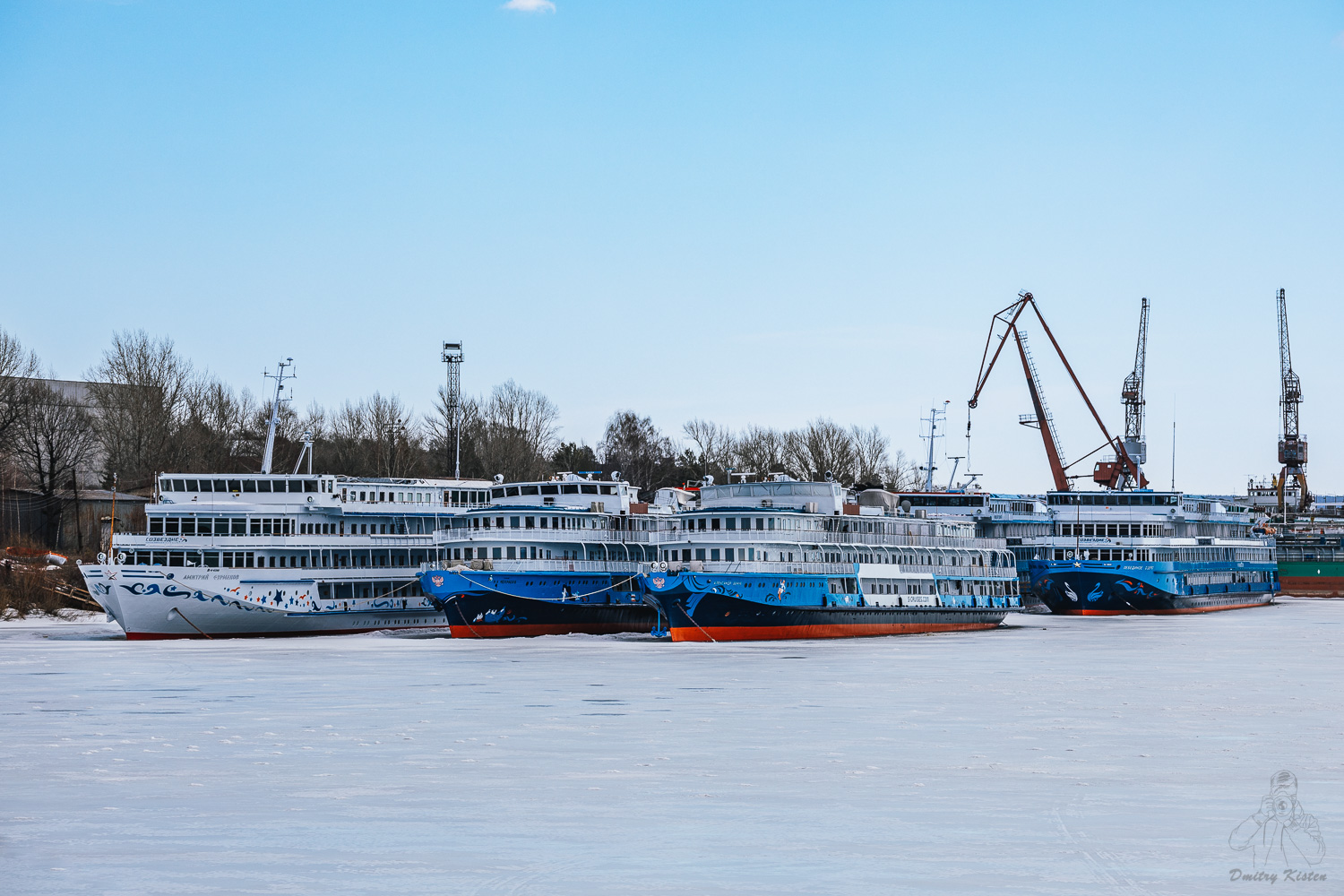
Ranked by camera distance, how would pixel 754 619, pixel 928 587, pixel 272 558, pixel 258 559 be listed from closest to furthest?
1. pixel 754 619
2. pixel 258 559
3. pixel 272 558
4. pixel 928 587

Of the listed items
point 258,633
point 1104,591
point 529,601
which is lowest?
point 258,633

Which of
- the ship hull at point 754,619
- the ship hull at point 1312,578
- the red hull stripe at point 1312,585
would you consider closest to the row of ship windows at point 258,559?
the ship hull at point 754,619

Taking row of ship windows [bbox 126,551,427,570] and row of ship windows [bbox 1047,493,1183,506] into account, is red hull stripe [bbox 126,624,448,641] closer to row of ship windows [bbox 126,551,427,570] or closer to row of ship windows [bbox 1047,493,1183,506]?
row of ship windows [bbox 126,551,427,570]

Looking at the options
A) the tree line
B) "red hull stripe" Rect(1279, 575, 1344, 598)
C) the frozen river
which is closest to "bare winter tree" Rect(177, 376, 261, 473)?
the tree line

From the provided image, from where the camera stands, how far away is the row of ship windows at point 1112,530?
376 ft

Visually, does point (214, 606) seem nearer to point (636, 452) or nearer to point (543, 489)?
point (543, 489)

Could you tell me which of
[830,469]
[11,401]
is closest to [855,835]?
[11,401]

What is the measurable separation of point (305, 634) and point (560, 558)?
1675 cm

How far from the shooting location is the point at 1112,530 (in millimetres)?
115750

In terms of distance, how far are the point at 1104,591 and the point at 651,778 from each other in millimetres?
92788

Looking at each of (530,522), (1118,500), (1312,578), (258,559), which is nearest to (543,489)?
(530,522)

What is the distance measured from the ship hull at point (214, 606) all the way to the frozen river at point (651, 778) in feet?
81.5

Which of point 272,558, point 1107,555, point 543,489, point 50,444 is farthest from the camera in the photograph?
point 1107,555

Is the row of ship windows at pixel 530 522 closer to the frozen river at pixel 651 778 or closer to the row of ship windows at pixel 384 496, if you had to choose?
the row of ship windows at pixel 384 496
